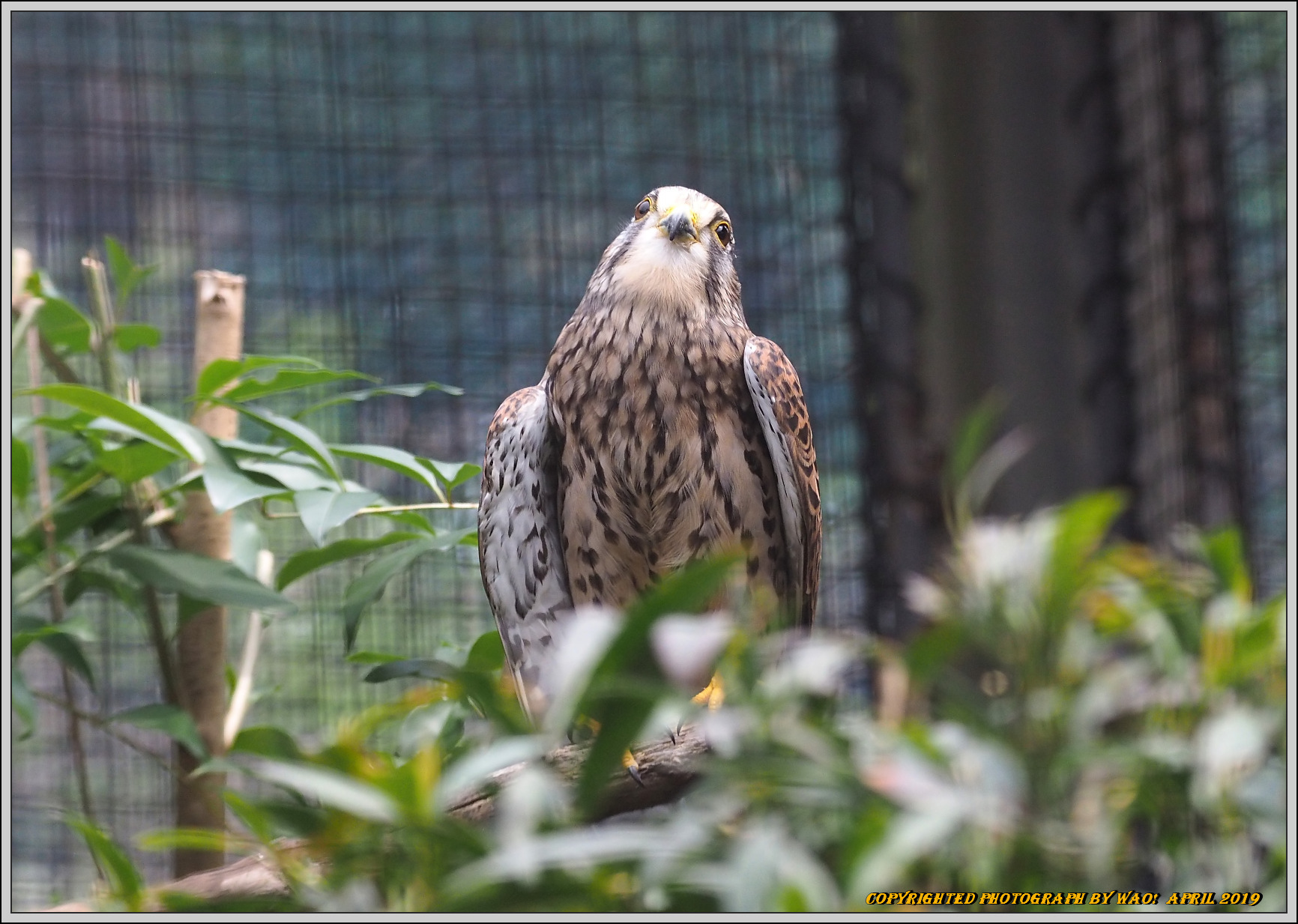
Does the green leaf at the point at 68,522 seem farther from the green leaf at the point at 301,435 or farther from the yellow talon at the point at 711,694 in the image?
the yellow talon at the point at 711,694

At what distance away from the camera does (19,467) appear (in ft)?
5.15

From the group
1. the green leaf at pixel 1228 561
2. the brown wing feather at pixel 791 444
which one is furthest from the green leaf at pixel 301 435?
the green leaf at pixel 1228 561

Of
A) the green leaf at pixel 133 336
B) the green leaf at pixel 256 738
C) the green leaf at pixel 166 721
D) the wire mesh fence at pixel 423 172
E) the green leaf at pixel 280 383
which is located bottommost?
the green leaf at pixel 256 738

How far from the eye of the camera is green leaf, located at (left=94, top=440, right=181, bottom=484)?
160cm

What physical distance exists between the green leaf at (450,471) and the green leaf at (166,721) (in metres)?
0.46

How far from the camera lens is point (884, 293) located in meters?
2.43

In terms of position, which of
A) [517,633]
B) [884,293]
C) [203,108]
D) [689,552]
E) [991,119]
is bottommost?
[517,633]

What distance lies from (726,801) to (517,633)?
1310 mm

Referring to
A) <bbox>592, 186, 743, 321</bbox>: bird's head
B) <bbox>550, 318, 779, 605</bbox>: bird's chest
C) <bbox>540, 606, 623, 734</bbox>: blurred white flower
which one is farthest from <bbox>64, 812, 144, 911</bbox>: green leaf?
<bbox>592, 186, 743, 321</bbox>: bird's head

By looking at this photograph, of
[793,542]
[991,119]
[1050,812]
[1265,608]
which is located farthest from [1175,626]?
[991,119]

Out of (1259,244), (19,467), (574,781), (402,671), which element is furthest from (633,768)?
(1259,244)

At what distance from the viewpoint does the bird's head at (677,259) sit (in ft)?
6.37

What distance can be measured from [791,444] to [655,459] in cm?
21

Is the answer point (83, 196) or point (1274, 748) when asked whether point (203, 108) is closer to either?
point (83, 196)
